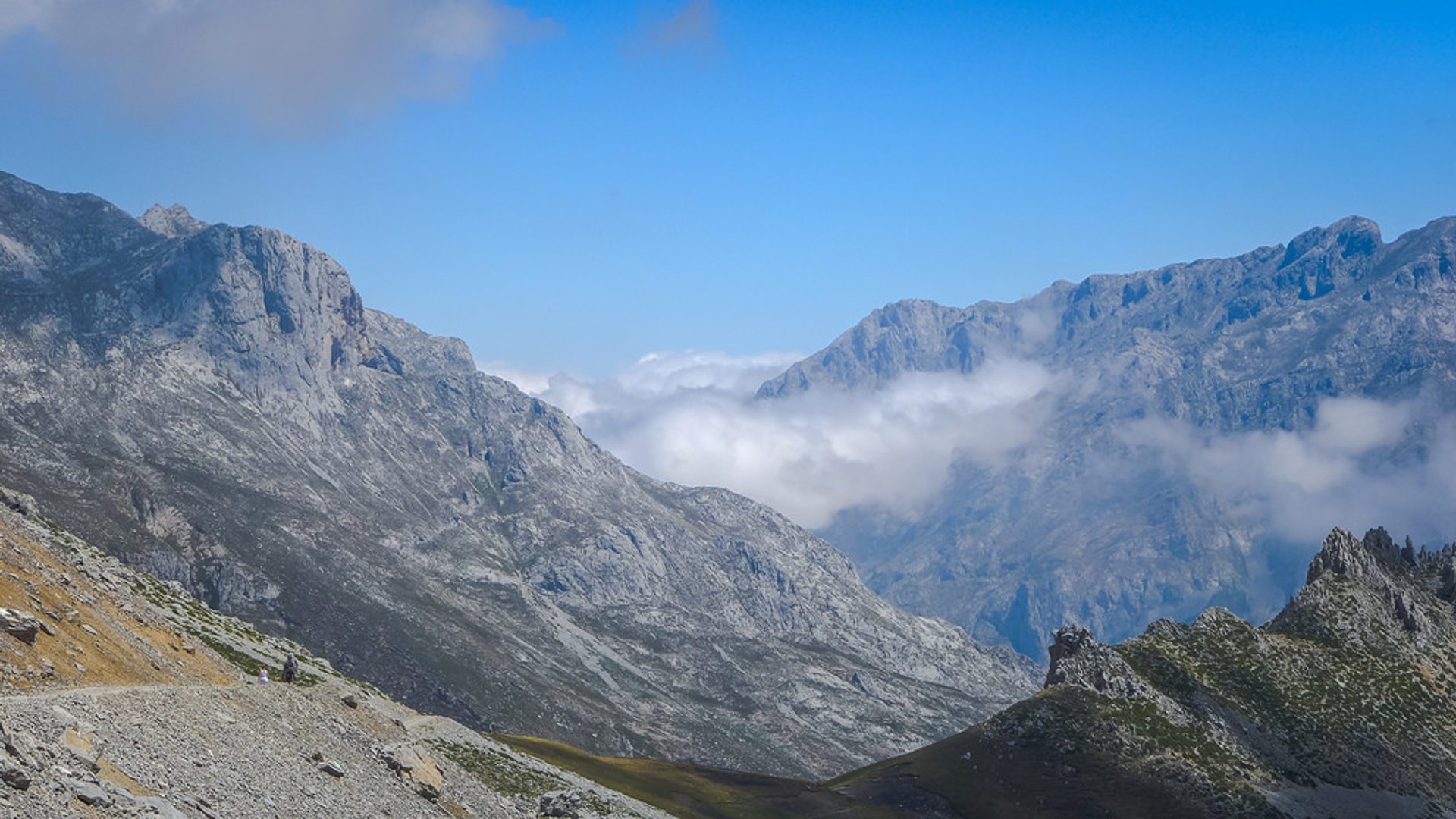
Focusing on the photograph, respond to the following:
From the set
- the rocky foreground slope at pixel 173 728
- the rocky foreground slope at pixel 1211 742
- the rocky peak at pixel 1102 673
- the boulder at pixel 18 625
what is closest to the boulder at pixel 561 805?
the rocky foreground slope at pixel 173 728

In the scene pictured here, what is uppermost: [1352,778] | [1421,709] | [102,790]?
[1421,709]

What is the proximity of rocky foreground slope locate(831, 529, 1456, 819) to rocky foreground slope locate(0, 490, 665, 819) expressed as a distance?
7921 cm

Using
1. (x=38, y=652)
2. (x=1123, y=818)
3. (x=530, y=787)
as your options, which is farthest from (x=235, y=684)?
(x=1123, y=818)

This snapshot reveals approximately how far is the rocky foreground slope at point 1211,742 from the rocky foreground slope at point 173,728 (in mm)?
79211

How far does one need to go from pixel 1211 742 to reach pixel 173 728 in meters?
147

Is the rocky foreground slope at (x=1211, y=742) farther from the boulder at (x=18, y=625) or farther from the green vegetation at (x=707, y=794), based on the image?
the boulder at (x=18, y=625)

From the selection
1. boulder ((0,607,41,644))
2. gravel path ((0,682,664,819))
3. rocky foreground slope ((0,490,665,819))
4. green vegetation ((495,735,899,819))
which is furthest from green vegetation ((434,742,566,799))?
green vegetation ((495,735,899,819))

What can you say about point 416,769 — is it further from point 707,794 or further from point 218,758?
point 707,794

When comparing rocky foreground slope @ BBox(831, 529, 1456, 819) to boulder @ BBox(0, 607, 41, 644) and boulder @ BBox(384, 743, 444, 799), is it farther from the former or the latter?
boulder @ BBox(0, 607, 41, 644)

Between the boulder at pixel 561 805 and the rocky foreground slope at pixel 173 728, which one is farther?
the boulder at pixel 561 805

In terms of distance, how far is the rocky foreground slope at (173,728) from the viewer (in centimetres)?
5247

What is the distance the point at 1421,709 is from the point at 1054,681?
5213 centimetres

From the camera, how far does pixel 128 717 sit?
61156 mm

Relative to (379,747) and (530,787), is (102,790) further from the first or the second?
(530,787)
